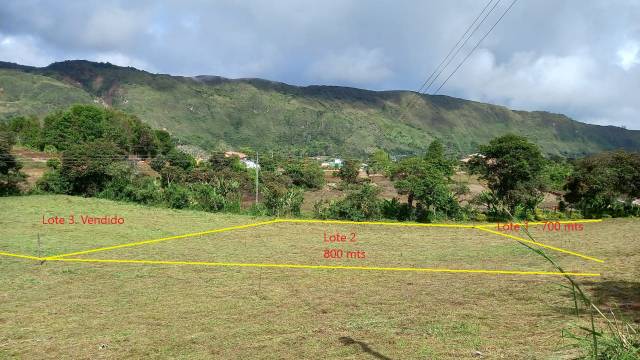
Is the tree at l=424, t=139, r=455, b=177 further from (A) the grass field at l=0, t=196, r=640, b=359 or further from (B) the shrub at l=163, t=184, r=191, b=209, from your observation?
(A) the grass field at l=0, t=196, r=640, b=359

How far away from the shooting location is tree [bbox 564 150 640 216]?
3312 cm

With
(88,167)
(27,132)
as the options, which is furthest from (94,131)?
(88,167)

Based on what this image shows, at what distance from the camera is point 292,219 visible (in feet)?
114

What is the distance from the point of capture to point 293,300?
13016mm

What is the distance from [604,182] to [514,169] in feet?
20.2

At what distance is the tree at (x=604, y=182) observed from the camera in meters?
33.1

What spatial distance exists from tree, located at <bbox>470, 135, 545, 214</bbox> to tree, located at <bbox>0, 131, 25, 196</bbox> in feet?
118

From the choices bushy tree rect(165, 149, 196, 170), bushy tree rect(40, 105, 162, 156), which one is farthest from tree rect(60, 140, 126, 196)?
bushy tree rect(40, 105, 162, 156)

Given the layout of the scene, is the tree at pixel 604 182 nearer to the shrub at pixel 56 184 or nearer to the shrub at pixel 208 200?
the shrub at pixel 208 200

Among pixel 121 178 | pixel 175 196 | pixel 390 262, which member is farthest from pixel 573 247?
pixel 121 178

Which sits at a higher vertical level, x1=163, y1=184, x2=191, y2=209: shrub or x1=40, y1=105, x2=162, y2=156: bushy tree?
x1=40, y1=105, x2=162, y2=156: bushy tree

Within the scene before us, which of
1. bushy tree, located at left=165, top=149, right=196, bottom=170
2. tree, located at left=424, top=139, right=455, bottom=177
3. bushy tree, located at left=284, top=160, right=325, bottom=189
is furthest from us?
tree, located at left=424, top=139, right=455, bottom=177

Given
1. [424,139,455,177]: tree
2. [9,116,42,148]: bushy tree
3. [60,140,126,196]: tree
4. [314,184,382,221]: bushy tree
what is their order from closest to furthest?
1. [314,184,382,221]: bushy tree
2. [60,140,126,196]: tree
3. [424,139,455,177]: tree
4. [9,116,42,148]: bushy tree

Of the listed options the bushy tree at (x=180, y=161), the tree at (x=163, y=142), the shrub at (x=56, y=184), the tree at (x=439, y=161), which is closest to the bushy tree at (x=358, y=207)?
the shrub at (x=56, y=184)
